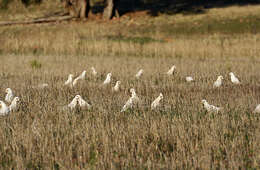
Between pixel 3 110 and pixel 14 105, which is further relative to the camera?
pixel 14 105

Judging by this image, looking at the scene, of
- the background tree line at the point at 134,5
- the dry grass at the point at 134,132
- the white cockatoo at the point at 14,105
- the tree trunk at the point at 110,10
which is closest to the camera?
the dry grass at the point at 134,132

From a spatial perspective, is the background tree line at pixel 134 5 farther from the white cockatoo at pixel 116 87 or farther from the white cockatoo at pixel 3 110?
the white cockatoo at pixel 3 110

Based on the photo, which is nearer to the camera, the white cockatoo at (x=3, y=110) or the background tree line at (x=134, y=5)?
the white cockatoo at (x=3, y=110)

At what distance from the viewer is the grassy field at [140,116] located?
620 cm

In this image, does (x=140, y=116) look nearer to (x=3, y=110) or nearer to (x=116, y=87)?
(x=3, y=110)

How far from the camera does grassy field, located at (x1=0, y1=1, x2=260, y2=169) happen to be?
6.20 meters

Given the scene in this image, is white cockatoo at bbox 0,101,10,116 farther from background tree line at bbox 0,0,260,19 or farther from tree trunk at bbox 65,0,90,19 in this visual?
tree trunk at bbox 65,0,90,19

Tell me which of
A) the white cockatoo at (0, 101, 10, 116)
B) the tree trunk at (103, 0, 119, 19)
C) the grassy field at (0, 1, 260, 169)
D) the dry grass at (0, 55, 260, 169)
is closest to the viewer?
the dry grass at (0, 55, 260, 169)

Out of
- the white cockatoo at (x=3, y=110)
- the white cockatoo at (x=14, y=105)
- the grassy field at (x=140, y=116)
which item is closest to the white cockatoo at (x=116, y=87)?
the grassy field at (x=140, y=116)

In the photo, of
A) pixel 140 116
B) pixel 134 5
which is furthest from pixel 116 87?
pixel 134 5

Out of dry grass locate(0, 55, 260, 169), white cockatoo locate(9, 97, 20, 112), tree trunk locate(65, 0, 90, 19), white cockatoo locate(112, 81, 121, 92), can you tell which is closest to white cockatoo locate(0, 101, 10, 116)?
dry grass locate(0, 55, 260, 169)

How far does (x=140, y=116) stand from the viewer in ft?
27.4

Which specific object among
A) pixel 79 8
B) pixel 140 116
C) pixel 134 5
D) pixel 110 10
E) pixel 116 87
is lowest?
pixel 134 5

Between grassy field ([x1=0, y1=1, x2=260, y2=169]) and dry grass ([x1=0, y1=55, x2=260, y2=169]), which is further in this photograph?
grassy field ([x1=0, y1=1, x2=260, y2=169])
